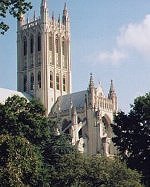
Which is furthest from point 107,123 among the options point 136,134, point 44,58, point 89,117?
point 136,134

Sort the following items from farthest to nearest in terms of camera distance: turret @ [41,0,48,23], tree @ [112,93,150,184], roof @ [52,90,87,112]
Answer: turret @ [41,0,48,23] < roof @ [52,90,87,112] < tree @ [112,93,150,184]

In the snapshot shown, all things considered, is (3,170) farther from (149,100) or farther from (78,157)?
(149,100)

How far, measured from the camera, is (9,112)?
5150 cm

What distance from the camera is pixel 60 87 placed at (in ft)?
342

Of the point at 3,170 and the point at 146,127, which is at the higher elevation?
the point at 146,127

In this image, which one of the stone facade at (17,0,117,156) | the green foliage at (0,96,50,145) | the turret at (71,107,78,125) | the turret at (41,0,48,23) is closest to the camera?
the green foliage at (0,96,50,145)

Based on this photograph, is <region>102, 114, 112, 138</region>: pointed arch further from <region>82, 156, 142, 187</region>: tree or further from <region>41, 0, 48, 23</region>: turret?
<region>82, 156, 142, 187</region>: tree

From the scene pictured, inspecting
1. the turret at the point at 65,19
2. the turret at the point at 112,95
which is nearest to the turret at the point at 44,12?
the turret at the point at 65,19

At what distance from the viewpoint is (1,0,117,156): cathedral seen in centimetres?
9131

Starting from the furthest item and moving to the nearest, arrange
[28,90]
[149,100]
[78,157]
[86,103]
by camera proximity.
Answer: [28,90] → [86,103] → [149,100] → [78,157]

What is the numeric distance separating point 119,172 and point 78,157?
4.67m

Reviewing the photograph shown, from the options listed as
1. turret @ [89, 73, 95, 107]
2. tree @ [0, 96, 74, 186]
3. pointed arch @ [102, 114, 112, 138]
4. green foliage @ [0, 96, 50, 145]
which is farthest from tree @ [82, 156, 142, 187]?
pointed arch @ [102, 114, 112, 138]

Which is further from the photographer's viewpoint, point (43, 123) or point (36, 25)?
point (36, 25)

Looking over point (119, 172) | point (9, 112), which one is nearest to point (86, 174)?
point (119, 172)
